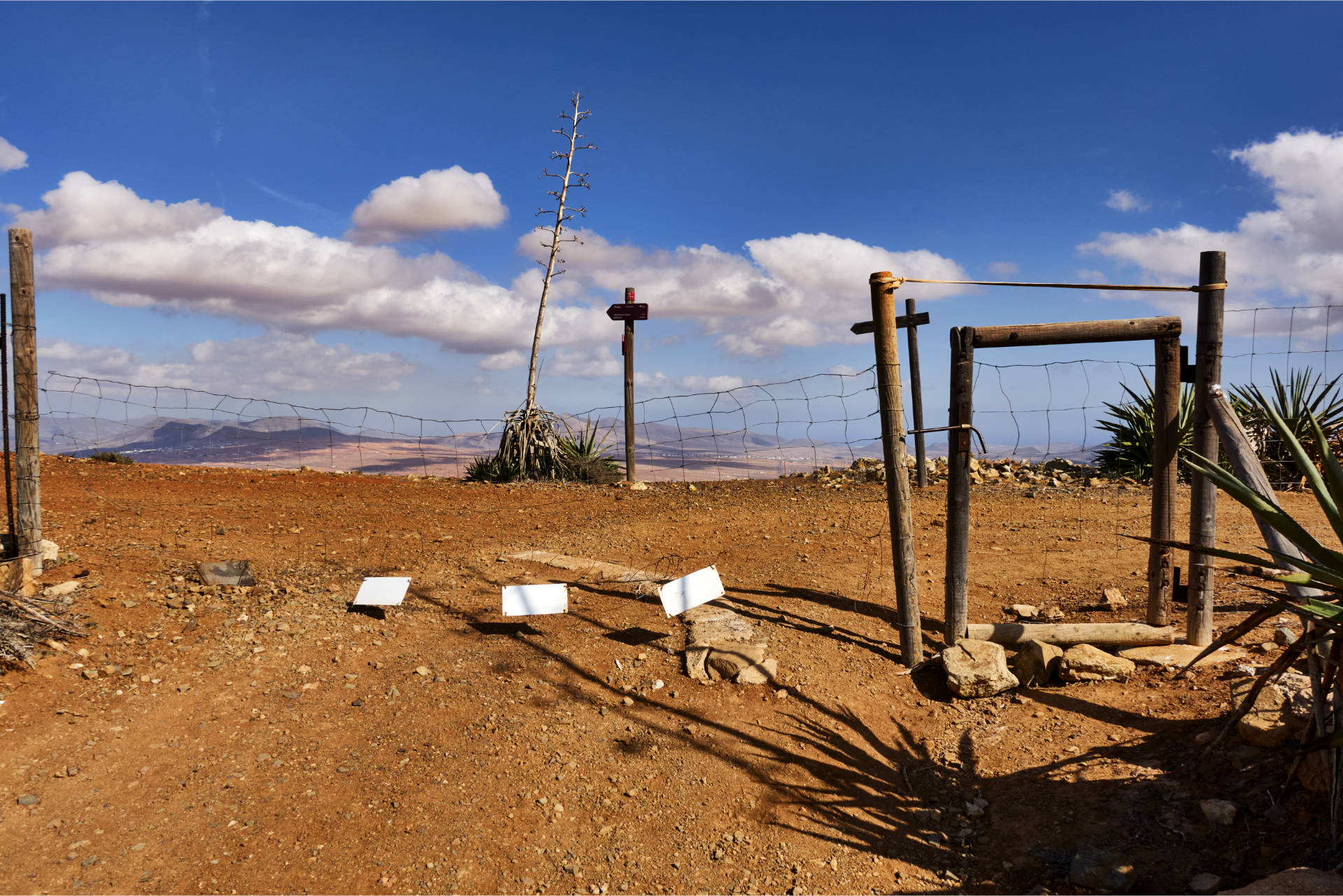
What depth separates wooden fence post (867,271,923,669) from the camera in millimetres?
4660

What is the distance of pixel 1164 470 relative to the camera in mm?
4848

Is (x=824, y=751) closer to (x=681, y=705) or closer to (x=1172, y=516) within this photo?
(x=681, y=705)

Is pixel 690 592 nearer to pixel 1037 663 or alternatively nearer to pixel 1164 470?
pixel 1037 663

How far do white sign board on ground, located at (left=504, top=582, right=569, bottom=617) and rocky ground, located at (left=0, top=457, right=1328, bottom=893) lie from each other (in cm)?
22

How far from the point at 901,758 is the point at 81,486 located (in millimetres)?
9950

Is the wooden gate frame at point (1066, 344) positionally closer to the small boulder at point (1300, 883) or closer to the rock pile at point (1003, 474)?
the small boulder at point (1300, 883)

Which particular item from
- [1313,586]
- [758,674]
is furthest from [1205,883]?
[758,674]

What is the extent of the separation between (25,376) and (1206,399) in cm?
796

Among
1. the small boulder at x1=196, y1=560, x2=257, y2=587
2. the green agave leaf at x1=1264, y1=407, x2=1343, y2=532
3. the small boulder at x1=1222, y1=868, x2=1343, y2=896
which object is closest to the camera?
the small boulder at x1=1222, y1=868, x2=1343, y2=896

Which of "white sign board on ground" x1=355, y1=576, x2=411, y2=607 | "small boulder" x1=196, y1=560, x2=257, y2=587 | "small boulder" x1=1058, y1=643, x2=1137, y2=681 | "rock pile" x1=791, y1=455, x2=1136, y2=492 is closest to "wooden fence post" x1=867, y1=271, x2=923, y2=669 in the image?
"small boulder" x1=1058, y1=643, x2=1137, y2=681

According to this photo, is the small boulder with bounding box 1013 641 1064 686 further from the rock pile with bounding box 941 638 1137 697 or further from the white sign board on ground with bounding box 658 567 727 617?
the white sign board on ground with bounding box 658 567 727 617

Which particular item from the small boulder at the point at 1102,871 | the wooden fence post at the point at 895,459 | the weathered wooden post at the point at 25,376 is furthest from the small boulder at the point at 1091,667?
the weathered wooden post at the point at 25,376

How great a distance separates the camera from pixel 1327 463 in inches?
118

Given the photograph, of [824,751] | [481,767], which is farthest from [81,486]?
[824,751]
